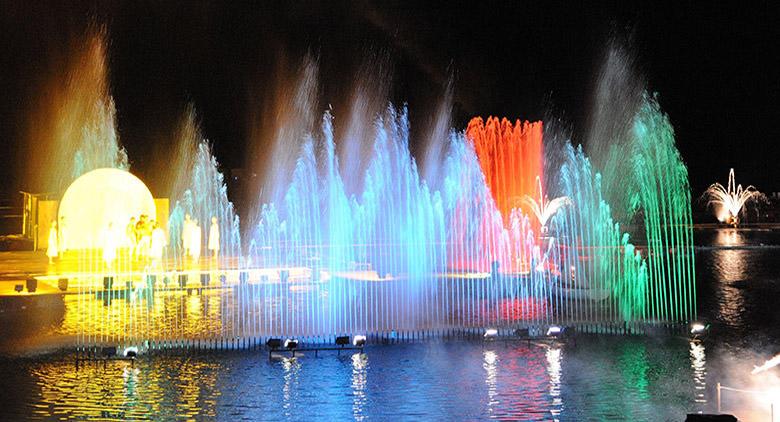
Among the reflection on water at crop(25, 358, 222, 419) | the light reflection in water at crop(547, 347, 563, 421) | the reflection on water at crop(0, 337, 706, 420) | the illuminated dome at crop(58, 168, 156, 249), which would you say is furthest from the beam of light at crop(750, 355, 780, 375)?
the illuminated dome at crop(58, 168, 156, 249)

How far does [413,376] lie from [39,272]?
18.0 meters

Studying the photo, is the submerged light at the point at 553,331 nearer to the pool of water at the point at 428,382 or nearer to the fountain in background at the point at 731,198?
the pool of water at the point at 428,382

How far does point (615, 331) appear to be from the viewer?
16.0m

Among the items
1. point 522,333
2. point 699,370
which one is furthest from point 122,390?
point 699,370

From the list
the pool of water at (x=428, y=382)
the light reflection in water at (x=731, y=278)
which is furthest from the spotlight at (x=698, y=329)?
the light reflection in water at (x=731, y=278)

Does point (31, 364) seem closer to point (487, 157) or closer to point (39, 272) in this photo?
point (39, 272)

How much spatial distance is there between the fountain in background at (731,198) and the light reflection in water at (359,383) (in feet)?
181

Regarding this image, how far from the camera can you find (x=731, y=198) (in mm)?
65875

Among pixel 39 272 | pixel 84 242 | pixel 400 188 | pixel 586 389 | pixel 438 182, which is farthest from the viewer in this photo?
pixel 438 182

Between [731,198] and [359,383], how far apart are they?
61.8 metres

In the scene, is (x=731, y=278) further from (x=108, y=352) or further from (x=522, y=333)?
(x=108, y=352)

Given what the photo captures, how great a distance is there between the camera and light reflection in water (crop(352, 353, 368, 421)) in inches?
411

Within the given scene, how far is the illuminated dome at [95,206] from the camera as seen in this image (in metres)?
34.8

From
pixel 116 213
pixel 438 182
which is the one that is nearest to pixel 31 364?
pixel 116 213
